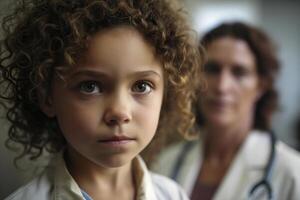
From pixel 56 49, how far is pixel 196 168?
0.82 m

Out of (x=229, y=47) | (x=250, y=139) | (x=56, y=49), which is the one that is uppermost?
(x=229, y=47)

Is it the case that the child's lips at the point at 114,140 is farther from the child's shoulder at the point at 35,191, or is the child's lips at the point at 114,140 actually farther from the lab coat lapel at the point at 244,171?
the lab coat lapel at the point at 244,171

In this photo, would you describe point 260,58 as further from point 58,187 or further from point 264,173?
point 58,187

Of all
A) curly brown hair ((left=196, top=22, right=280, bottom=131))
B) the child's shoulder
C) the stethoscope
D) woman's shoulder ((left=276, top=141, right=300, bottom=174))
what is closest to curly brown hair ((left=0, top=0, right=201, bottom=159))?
the child's shoulder

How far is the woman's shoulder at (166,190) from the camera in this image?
2.76 feet

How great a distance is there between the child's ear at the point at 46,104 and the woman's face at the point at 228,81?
0.75m

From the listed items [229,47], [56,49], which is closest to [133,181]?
[56,49]

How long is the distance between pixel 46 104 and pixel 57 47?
105 mm

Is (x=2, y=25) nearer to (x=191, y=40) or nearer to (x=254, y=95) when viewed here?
(x=191, y=40)

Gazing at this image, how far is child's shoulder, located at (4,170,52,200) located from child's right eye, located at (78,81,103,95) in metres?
0.19

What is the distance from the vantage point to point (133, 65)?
2.13ft

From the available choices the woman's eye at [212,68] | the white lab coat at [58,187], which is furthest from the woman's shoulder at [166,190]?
the woman's eye at [212,68]

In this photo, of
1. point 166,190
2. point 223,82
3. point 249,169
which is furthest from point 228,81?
point 166,190

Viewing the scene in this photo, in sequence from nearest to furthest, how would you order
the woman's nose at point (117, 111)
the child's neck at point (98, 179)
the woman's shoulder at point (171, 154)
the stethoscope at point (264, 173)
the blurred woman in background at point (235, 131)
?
the woman's nose at point (117, 111), the child's neck at point (98, 179), the stethoscope at point (264, 173), the blurred woman in background at point (235, 131), the woman's shoulder at point (171, 154)
